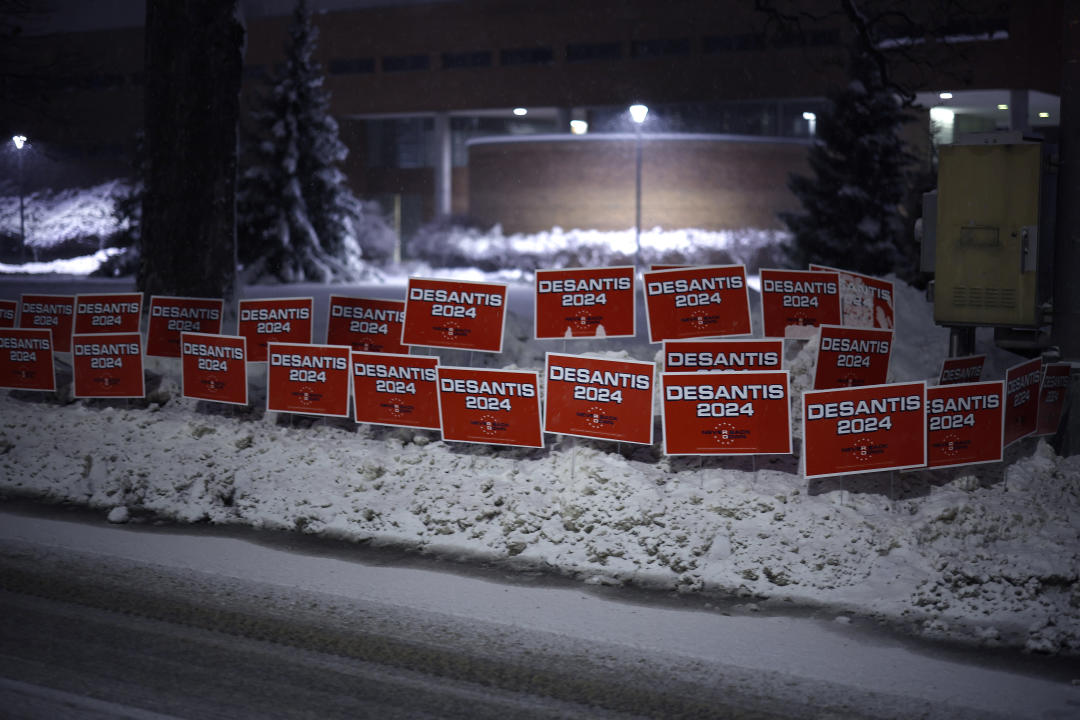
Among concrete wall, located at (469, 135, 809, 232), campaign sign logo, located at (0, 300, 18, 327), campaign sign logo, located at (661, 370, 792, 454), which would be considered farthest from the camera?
concrete wall, located at (469, 135, 809, 232)

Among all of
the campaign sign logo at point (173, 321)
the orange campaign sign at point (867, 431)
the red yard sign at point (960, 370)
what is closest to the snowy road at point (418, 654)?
the orange campaign sign at point (867, 431)

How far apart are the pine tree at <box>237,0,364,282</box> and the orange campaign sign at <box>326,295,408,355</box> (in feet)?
88.3

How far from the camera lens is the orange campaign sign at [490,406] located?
937cm

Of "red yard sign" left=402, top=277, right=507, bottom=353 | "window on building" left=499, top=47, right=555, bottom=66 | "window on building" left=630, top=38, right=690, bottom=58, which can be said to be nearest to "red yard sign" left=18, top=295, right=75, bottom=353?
"red yard sign" left=402, top=277, right=507, bottom=353

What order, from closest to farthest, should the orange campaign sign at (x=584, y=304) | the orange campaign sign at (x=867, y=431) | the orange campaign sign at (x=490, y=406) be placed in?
the orange campaign sign at (x=867, y=431) < the orange campaign sign at (x=490, y=406) < the orange campaign sign at (x=584, y=304)

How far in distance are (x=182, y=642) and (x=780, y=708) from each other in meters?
3.17

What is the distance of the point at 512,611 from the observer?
6.77 m

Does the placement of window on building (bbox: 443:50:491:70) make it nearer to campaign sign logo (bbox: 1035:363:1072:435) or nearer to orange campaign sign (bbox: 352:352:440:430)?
A: orange campaign sign (bbox: 352:352:440:430)

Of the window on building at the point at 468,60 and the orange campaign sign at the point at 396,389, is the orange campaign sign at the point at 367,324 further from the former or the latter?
the window on building at the point at 468,60

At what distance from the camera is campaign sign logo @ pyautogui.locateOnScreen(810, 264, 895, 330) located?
1219 centimetres

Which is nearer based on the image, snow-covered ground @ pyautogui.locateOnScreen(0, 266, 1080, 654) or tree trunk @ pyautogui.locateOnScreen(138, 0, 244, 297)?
snow-covered ground @ pyautogui.locateOnScreen(0, 266, 1080, 654)

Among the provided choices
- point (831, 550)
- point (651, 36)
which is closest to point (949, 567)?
point (831, 550)

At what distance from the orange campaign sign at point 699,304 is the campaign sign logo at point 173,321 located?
5.14 metres

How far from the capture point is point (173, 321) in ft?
42.1
